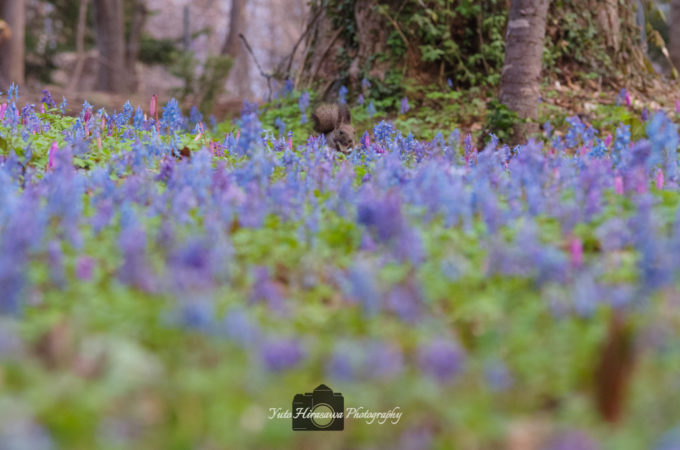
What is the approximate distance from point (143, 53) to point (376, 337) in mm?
21902

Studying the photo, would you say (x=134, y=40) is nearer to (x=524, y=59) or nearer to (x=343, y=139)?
(x=343, y=139)

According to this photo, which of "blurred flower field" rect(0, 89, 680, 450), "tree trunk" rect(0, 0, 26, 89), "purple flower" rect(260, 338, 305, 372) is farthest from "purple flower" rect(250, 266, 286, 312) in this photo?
"tree trunk" rect(0, 0, 26, 89)

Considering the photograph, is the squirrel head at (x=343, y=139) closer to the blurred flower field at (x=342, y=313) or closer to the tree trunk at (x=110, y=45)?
the blurred flower field at (x=342, y=313)

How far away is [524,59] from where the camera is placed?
7.21 metres

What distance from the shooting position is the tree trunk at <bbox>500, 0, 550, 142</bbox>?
23.5ft

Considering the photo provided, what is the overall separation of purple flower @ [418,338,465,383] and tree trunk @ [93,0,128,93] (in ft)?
56.2

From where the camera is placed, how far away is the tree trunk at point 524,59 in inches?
282

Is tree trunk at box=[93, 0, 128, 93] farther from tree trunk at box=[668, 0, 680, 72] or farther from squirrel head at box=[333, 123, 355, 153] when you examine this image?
tree trunk at box=[668, 0, 680, 72]

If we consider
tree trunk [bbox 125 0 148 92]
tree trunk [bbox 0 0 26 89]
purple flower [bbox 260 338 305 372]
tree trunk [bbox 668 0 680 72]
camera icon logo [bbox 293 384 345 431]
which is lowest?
camera icon logo [bbox 293 384 345 431]

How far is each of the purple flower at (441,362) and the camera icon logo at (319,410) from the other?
0.29m

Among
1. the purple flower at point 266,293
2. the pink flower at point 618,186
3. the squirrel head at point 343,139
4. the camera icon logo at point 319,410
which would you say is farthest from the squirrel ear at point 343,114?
the camera icon logo at point 319,410

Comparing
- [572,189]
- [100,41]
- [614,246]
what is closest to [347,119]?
[572,189]

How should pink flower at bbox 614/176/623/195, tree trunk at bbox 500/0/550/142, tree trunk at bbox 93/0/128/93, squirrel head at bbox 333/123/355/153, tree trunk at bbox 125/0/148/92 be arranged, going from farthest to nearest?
tree trunk at bbox 125/0/148/92
tree trunk at bbox 93/0/128/93
tree trunk at bbox 500/0/550/142
squirrel head at bbox 333/123/355/153
pink flower at bbox 614/176/623/195

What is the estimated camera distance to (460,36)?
30.9 ft
